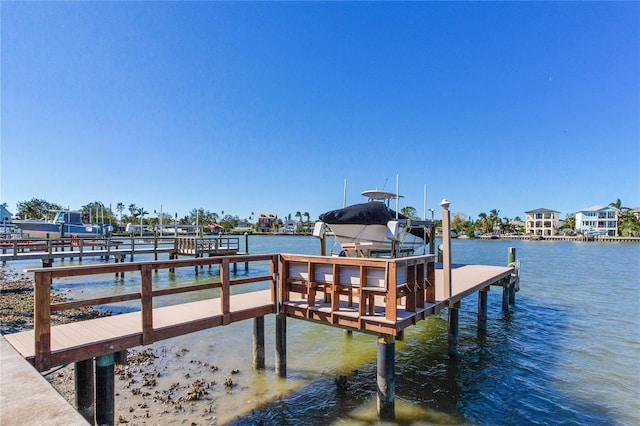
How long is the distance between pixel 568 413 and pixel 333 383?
4322 millimetres

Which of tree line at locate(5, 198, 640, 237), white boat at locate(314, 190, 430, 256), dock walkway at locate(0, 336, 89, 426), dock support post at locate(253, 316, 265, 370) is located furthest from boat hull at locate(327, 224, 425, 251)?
tree line at locate(5, 198, 640, 237)

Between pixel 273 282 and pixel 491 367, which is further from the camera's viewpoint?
pixel 491 367

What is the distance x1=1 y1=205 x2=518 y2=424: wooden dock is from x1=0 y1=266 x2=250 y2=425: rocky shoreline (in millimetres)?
548

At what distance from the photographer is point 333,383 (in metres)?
7.36

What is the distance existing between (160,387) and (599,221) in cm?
11728

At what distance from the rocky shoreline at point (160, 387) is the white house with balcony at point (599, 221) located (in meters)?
114

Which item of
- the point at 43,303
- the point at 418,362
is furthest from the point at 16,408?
the point at 418,362

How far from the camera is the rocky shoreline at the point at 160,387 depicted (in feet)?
19.5

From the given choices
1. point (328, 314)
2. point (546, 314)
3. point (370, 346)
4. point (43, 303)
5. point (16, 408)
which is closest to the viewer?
point (16, 408)

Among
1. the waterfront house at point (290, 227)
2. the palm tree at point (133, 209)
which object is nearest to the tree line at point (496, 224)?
the waterfront house at point (290, 227)

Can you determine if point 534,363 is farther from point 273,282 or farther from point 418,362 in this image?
point 273,282

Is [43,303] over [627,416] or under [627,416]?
over

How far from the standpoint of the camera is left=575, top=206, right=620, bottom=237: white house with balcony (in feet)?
307

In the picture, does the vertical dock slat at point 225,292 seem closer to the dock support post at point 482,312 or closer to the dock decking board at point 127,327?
the dock decking board at point 127,327
